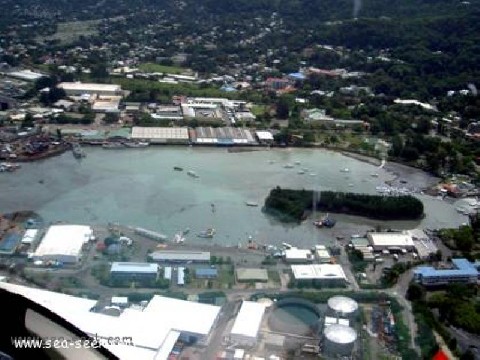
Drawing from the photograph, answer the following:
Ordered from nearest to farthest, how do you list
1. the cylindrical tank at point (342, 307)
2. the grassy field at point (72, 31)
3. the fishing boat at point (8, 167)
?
the cylindrical tank at point (342, 307)
the fishing boat at point (8, 167)
the grassy field at point (72, 31)

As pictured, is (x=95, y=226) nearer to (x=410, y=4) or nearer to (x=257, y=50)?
(x=257, y=50)

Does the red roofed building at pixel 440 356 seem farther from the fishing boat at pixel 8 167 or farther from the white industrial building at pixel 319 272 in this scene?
the fishing boat at pixel 8 167

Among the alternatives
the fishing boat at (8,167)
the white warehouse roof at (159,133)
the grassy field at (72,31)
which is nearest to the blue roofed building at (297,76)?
the white warehouse roof at (159,133)

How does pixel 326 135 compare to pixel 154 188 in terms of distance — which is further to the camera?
pixel 326 135

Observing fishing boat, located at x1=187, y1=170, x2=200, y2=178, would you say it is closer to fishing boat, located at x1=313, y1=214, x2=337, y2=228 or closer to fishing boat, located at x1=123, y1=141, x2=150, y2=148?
fishing boat, located at x1=123, y1=141, x2=150, y2=148

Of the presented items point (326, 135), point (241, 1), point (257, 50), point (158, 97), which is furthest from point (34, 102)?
point (241, 1)

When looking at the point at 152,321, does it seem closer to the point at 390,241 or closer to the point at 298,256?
the point at 298,256

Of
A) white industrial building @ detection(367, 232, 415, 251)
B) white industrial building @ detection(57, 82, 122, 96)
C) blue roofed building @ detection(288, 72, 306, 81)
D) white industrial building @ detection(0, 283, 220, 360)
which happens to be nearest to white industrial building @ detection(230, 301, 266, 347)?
white industrial building @ detection(0, 283, 220, 360)

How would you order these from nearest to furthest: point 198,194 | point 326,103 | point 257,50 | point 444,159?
point 198,194
point 444,159
point 326,103
point 257,50
